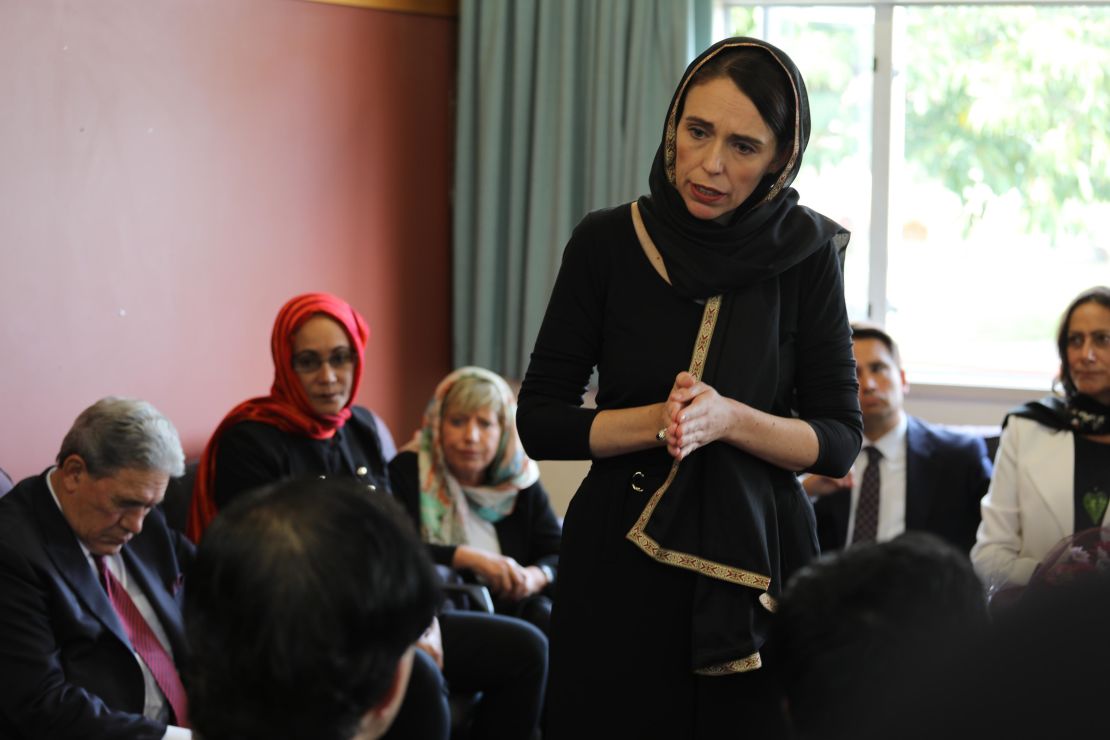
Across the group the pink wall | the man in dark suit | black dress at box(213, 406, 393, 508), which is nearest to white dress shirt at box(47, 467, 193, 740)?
black dress at box(213, 406, 393, 508)

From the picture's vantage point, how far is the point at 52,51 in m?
3.28

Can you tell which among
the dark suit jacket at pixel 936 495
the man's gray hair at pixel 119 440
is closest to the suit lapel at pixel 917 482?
the dark suit jacket at pixel 936 495

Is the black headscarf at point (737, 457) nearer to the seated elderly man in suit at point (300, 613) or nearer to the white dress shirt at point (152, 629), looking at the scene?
A: the seated elderly man in suit at point (300, 613)

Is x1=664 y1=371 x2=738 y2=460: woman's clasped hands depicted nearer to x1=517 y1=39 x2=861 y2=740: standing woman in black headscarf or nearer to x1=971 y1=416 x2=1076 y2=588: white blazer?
x1=517 y1=39 x2=861 y2=740: standing woman in black headscarf

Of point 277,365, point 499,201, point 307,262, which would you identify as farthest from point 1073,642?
point 499,201

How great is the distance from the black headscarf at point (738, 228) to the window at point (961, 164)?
3.15 meters

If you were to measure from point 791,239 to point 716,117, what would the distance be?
7.3 inches

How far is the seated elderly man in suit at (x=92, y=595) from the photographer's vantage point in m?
2.43

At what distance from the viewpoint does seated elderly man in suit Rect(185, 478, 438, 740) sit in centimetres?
107

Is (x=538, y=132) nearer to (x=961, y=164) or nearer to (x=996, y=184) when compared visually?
(x=961, y=164)

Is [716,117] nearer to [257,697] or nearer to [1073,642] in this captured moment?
[257,697]

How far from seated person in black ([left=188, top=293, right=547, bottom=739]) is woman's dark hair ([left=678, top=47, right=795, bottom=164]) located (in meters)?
1.82

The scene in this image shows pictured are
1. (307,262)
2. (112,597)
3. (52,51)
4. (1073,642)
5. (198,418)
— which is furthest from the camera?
Answer: (307,262)

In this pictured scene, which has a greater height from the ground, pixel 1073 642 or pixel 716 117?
pixel 716 117
